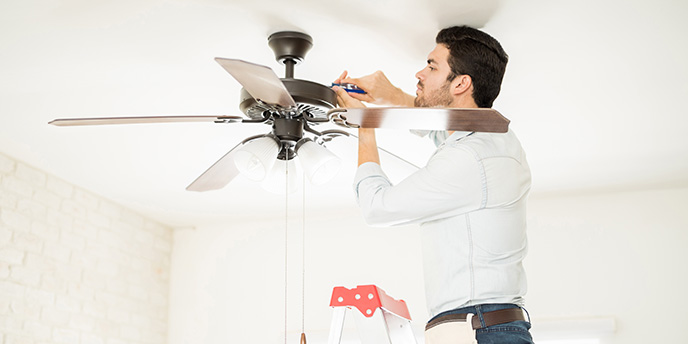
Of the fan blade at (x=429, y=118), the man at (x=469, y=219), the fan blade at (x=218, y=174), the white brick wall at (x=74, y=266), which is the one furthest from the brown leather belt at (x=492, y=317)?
the white brick wall at (x=74, y=266)

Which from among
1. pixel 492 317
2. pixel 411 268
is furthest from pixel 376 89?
pixel 411 268

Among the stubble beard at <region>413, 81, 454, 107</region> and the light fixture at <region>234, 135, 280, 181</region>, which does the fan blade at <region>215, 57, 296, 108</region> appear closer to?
the light fixture at <region>234, 135, 280, 181</region>

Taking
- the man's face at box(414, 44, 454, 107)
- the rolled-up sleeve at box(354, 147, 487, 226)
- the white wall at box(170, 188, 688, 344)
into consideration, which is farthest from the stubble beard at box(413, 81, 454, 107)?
the white wall at box(170, 188, 688, 344)

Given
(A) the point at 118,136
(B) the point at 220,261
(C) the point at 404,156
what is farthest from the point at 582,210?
(A) the point at 118,136

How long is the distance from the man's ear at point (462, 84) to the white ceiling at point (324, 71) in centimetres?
34

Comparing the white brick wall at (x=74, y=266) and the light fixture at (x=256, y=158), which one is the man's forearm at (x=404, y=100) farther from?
the white brick wall at (x=74, y=266)

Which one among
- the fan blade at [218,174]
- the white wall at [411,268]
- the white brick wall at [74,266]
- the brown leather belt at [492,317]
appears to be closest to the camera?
the brown leather belt at [492,317]

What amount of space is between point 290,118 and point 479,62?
0.60 meters

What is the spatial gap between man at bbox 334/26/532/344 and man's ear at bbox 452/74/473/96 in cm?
19

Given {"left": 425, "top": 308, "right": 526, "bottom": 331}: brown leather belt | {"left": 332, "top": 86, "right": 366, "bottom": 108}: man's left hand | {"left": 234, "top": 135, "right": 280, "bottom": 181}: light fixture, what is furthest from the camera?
{"left": 234, "top": 135, "right": 280, "bottom": 181}: light fixture

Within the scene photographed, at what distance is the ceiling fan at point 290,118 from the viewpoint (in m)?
1.60

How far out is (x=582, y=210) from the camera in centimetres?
386

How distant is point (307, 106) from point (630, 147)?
1824mm

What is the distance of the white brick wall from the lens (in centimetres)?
325
